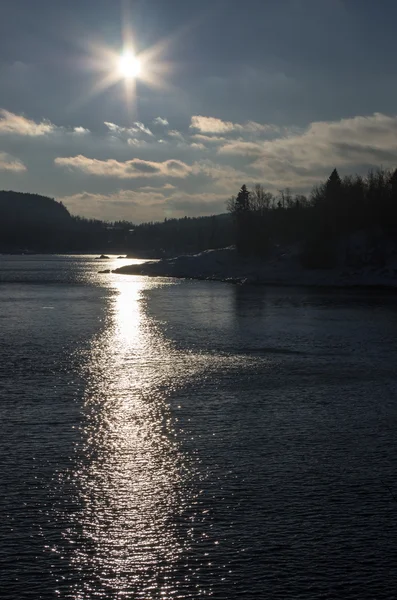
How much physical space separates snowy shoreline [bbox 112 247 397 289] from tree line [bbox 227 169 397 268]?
3.32 metres

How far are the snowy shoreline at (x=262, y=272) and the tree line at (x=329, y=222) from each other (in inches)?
131

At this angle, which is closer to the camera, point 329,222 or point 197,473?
point 197,473

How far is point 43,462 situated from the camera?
14406mm

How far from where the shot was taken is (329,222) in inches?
4422

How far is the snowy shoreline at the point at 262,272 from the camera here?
94.8m

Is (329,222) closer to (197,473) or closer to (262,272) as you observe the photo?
(262,272)

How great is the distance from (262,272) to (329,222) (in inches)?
637

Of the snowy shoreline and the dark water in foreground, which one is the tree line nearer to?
the snowy shoreline

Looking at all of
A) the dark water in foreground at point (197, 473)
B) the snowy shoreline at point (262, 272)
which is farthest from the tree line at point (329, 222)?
the dark water in foreground at point (197, 473)

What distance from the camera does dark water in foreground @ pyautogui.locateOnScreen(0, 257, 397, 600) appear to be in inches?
376

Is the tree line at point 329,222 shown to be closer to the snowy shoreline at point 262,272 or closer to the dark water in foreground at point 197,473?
the snowy shoreline at point 262,272

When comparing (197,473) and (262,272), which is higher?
(262,272)

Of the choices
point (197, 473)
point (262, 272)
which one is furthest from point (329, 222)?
point (197, 473)

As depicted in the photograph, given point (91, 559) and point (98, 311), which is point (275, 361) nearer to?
point (91, 559)
